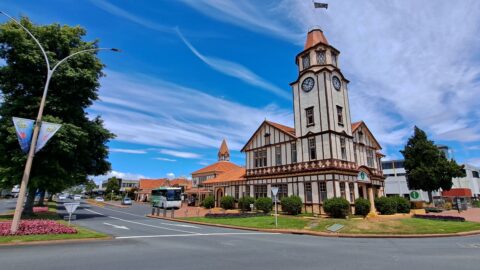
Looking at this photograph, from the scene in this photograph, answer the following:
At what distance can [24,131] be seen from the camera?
484 inches

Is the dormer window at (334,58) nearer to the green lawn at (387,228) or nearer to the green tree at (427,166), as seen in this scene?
the green lawn at (387,228)

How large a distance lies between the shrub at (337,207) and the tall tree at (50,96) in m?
21.0

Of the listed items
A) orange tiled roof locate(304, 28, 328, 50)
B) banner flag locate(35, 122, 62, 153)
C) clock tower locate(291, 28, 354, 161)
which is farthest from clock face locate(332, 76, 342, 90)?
banner flag locate(35, 122, 62, 153)

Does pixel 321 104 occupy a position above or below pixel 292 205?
above

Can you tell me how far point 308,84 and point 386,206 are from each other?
14694 mm

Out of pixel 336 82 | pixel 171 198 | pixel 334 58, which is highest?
pixel 334 58

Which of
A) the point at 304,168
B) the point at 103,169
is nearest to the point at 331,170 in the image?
the point at 304,168

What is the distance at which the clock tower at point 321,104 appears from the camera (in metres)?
28.3

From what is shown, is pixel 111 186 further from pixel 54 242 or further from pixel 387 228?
pixel 387 228

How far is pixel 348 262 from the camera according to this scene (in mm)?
8258

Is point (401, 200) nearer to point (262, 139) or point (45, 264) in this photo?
point (262, 139)

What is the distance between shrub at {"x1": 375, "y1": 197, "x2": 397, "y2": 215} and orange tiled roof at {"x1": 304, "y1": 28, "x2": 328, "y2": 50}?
58.9ft

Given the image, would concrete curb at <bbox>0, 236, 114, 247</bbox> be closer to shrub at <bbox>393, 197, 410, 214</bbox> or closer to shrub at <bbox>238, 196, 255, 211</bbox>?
shrub at <bbox>238, 196, 255, 211</bbox>

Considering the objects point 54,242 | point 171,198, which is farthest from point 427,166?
point 54,242
